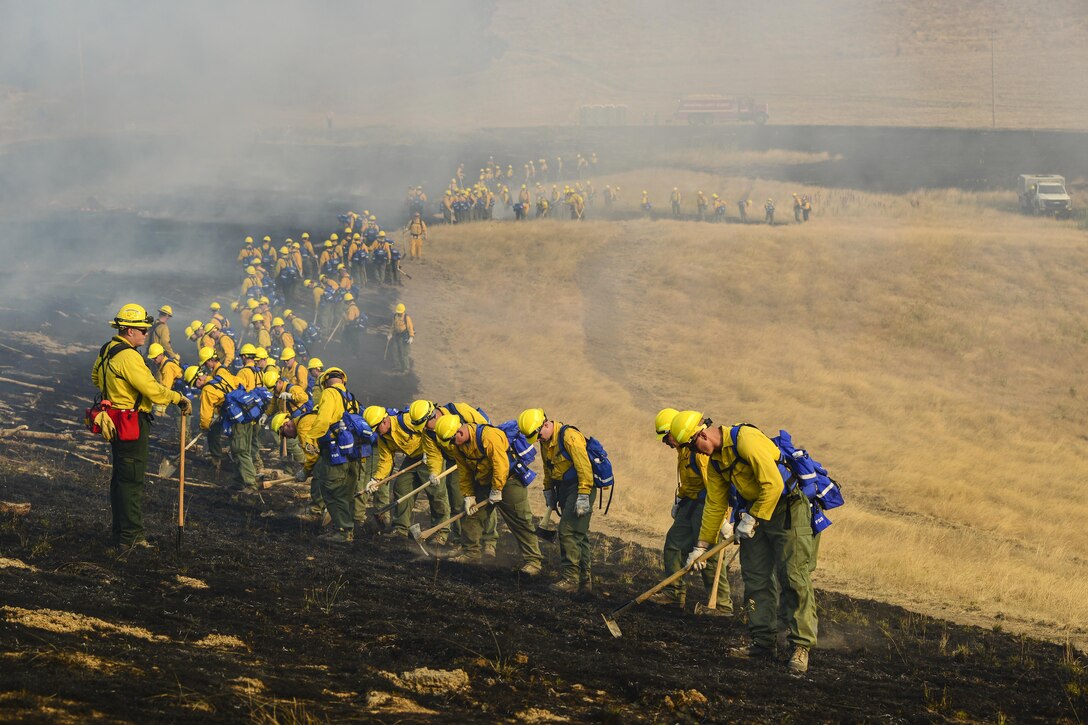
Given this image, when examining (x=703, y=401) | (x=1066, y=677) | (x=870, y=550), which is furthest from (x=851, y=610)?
(x=703, y=401)

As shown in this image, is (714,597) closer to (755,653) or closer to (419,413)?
(755,653)

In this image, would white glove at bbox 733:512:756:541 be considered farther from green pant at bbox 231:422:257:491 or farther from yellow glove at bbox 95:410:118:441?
green pant at bbox 231:422:257:491

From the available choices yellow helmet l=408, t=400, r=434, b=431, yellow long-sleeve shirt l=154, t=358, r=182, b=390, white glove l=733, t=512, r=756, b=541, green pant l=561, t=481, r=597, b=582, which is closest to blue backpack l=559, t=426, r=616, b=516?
green pant l=561, t=481, r=597, b=582

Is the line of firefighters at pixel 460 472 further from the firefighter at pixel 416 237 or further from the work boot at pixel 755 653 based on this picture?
the firefighter at pixel 416 237

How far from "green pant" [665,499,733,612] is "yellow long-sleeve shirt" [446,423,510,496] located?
7.01ft

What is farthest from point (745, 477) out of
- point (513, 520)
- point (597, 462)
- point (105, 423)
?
point (105, 423)

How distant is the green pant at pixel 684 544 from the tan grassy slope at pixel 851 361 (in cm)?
317

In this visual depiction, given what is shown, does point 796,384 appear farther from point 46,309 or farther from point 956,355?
point 46,309

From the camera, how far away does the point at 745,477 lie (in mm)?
9664

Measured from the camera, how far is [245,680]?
6.86 metres

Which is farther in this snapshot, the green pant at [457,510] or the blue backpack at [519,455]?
the green pant at [457,510]

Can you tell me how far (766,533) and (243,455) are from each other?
983cm

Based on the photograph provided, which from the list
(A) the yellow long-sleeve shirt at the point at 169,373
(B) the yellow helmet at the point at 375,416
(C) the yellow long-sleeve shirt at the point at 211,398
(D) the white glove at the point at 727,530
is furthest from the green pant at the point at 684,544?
(A) the yellow long-sleeve shirt at the point at 169,373

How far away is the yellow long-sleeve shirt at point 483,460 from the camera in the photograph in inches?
501
